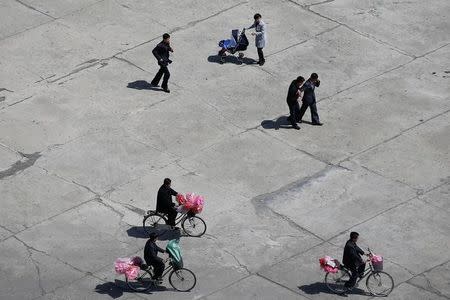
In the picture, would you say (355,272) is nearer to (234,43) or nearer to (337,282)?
(337,282)

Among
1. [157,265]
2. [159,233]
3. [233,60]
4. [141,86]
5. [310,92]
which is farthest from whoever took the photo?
[233,60]

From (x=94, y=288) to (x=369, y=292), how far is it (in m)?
5.31

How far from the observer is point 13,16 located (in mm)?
30656

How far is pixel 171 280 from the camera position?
20781 mm

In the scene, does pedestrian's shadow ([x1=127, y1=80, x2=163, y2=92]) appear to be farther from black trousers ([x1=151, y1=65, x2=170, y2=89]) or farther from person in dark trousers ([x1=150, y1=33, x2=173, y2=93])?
person in dark trousers ([x1=150, y1=33, x2=173, y2=93])

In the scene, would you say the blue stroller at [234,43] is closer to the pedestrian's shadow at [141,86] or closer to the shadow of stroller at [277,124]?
the pedestrian's shadow at [141,86]

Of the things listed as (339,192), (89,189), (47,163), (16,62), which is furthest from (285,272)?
(16,62)

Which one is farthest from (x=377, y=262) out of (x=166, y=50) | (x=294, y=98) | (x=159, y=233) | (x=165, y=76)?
(x=166, y=50)

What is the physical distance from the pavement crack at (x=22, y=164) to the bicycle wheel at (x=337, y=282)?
25.6ft

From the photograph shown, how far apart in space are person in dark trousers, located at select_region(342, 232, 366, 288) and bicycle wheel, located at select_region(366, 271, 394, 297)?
352mm

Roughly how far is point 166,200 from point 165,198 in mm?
48

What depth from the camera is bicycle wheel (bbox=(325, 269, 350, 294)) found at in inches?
819

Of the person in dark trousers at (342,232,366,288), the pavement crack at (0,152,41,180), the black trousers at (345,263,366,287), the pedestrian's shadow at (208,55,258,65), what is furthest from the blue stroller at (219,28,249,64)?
the black trousers at (345,263,366,287)

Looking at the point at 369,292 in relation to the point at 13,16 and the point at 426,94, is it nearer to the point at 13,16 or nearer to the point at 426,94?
the point at 426,94
